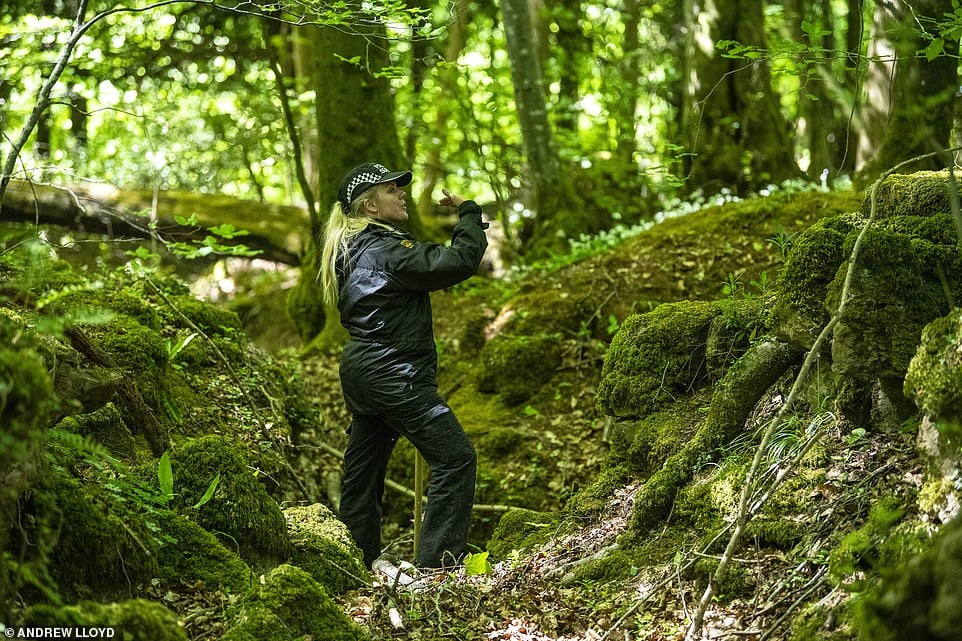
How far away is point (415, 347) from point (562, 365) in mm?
2610

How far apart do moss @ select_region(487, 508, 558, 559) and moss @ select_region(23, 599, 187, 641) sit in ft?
9.07

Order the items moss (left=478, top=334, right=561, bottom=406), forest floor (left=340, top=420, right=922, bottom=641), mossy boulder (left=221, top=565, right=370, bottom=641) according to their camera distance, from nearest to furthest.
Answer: mossy boulder (left=221, top=565, right=370, bottom=641) → forest floor (left=340, top=420, right=922, bottom=641) → moss (left=478, top=334, right=561, bottom=406)

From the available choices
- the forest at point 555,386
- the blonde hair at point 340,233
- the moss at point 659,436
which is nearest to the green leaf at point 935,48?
the forest at point 555,386

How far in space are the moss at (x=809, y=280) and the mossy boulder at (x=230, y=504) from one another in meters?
2.85

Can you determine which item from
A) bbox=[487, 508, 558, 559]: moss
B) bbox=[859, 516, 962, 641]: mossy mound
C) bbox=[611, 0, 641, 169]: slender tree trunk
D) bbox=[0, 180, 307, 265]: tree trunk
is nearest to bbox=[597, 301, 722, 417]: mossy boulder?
bbox=[487, 508, 558, 559]: moss

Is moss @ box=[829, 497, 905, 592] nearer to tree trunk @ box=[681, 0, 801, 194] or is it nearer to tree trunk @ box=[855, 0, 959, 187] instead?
tree trunk @ box=[855, 0, 959, 187]

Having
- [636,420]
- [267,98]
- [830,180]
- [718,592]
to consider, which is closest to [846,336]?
[718,592]

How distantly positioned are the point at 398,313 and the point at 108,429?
185cm

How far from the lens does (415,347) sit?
5.41m

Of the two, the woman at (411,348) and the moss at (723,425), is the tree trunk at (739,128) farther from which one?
the moss at (723,425)

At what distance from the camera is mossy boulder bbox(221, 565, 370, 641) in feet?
11.0

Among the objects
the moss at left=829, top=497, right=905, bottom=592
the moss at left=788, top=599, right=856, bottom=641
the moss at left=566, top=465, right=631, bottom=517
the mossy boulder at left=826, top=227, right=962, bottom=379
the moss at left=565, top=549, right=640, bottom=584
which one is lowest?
the moss at left=565, top=549, right=640, bottom=584

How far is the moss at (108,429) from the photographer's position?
4.77 metres

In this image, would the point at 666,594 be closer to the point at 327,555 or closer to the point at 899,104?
the point at 327,555
